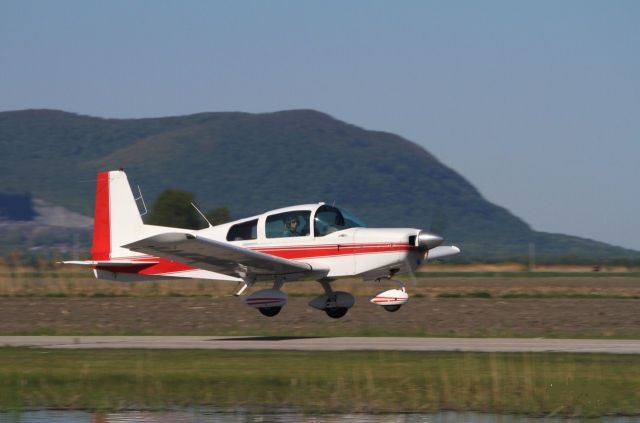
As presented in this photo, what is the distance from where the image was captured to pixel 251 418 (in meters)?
14.2

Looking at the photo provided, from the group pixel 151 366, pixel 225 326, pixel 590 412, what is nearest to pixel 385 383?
pixel 590 412

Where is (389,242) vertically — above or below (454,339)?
above

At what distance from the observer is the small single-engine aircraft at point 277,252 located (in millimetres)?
24484

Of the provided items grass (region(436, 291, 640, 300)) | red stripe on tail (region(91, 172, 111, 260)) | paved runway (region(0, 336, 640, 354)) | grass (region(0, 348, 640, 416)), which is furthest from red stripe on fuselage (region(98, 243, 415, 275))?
grass (region(436, 291, 640, 300))

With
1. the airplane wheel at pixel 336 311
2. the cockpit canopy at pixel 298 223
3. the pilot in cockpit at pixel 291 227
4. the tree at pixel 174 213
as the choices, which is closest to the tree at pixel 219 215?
the tree at pixel 174 213

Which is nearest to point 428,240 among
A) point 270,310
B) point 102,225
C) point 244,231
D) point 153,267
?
point 270,310

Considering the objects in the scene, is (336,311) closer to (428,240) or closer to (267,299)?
(267,299)

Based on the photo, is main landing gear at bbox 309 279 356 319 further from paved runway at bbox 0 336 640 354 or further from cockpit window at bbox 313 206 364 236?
paved runway at bbox 0 336 640 354

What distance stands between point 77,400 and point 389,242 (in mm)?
10405

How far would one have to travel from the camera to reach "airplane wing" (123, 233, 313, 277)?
22.7 metres

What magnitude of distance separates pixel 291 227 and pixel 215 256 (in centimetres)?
202

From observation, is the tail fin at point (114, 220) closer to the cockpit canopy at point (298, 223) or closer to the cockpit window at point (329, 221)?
the cockpit canopy at point (298, 223)

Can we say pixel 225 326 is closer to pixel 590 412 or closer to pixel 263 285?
pixel 590 412

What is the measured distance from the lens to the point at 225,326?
2759 cm
